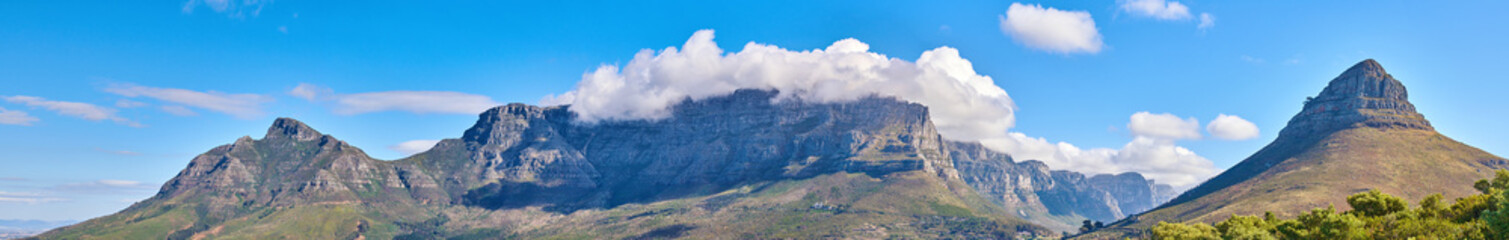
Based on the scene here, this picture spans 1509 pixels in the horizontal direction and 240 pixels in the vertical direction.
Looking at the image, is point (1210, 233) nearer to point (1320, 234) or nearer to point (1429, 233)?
point (1320, 234)

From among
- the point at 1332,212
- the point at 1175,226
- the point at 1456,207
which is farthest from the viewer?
the point at 1175,226

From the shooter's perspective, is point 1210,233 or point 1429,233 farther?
point 1210,233

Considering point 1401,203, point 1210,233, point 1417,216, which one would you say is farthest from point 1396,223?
point 1210,233

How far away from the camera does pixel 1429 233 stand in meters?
114

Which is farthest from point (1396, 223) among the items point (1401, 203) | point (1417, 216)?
point (1401, 203)

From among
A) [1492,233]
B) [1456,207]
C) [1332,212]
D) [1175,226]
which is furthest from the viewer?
[1175,226]

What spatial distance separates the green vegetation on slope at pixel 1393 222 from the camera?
10931 cm

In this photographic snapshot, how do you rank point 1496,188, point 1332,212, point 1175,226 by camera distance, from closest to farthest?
point 1332,212 < point 1496,188 < point 1175,226

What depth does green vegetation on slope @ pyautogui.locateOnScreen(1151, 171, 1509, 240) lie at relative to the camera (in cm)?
10931

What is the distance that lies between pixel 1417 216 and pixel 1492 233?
1919 cm

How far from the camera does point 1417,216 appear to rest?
402 feet

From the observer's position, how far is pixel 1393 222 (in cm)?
12119

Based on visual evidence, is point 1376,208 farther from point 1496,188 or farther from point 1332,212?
point 1496,188

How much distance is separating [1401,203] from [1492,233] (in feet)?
93.4
